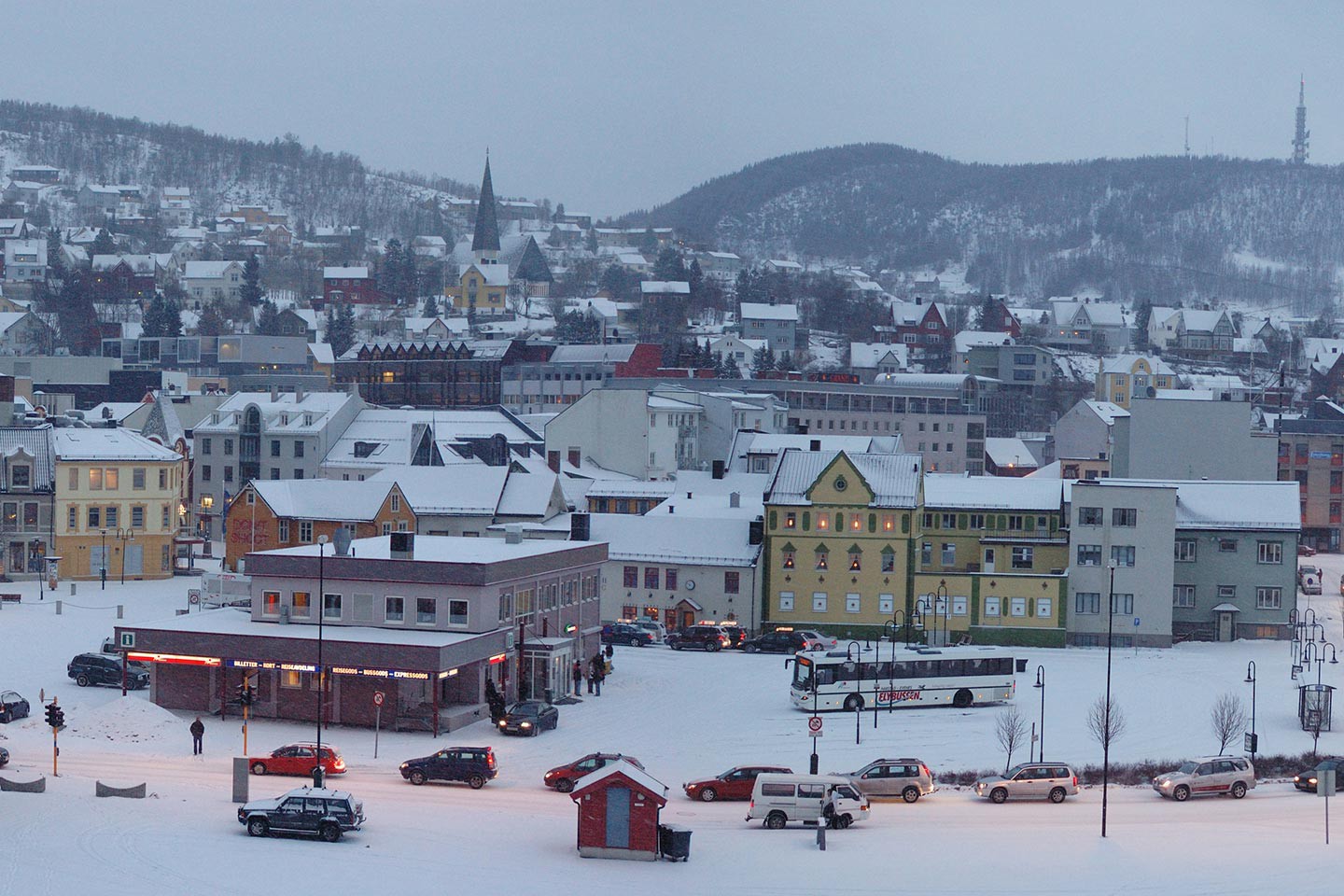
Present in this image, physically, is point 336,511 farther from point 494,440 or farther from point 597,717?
point 597,717

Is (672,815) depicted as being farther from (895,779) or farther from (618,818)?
(895,779)

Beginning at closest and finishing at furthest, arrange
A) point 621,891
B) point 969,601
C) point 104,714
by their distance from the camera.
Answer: point 621,891
point 104,714
point 969,601

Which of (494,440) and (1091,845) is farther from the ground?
(494,440)

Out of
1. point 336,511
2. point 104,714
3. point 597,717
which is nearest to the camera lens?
point 104,714

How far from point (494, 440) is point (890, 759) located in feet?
191

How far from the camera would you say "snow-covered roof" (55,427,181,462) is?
78.4m

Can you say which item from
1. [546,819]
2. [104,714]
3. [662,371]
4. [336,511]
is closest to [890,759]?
[546,819]

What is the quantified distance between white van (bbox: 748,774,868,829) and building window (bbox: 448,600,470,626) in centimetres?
1636

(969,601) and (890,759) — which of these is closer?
(890,759)

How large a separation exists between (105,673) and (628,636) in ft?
66.5

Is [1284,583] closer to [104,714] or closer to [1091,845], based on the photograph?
[1091,845]

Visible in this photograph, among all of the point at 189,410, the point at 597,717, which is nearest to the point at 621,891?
the point at 597,717

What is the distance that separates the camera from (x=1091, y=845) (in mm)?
35719

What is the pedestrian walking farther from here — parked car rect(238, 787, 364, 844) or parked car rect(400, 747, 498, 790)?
parked car rect(238, 787, 364, 844)
